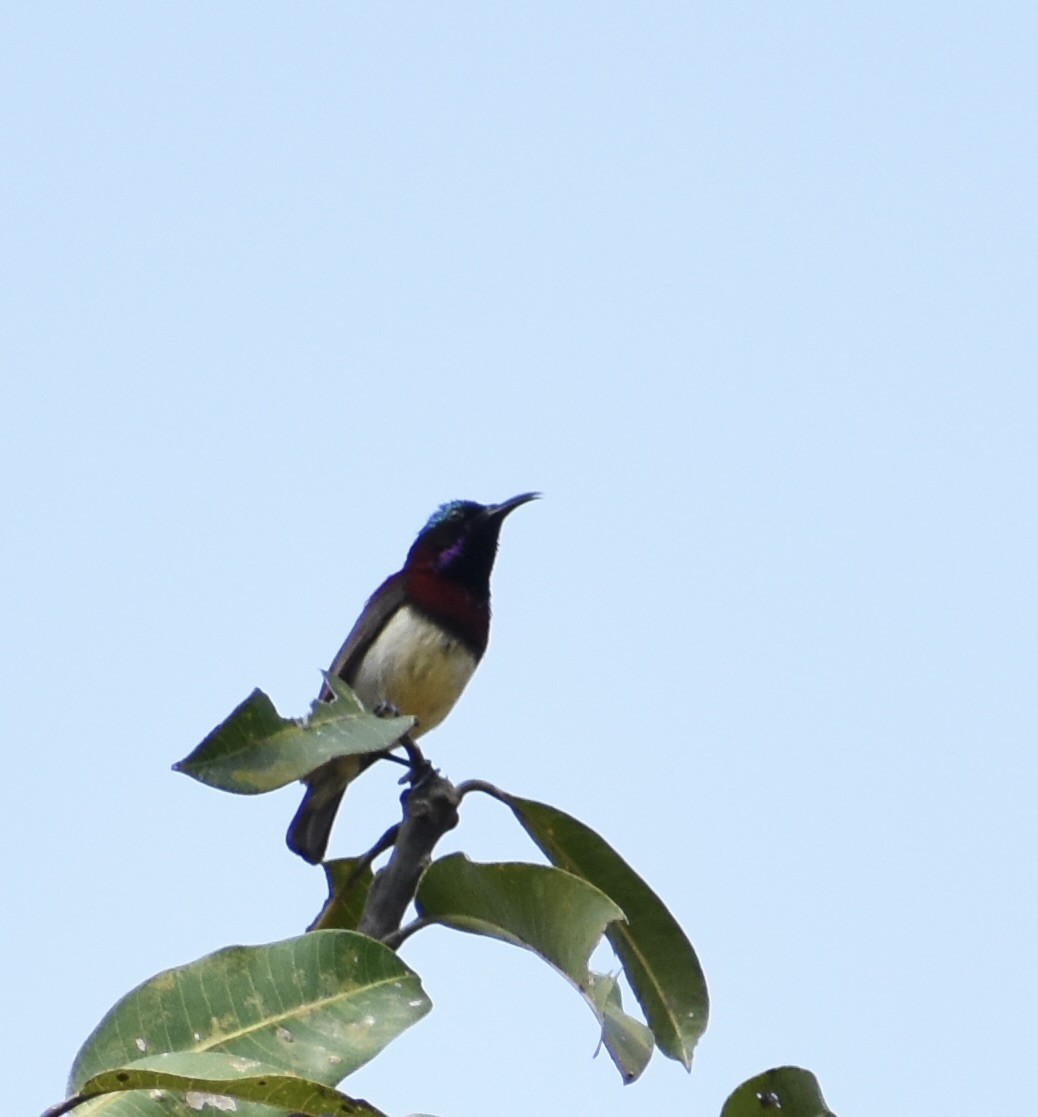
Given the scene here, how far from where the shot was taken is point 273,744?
260 centimetres

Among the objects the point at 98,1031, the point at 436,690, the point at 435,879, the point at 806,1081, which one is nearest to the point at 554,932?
the point at 435,879

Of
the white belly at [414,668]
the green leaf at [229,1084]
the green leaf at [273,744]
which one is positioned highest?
the white belly at [414,668]

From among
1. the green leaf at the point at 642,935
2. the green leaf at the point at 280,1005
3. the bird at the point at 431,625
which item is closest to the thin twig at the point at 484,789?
the green leaf at the point at 642,935

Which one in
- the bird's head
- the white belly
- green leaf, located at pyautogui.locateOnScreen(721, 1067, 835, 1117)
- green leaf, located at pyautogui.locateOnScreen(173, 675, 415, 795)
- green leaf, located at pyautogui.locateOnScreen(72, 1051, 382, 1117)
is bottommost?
green leaf, located at pyautogui.locateOnScreen(721, 1067, 835, 1117)

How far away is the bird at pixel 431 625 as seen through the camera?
6023 mm

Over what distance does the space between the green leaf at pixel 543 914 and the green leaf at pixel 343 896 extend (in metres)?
0.27

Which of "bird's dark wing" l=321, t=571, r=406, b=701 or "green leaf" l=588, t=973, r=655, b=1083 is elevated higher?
"bird's dark wing" l=321, t=571, r=406, b=701

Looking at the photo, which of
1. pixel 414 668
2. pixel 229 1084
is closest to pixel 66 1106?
pixel 229 1084

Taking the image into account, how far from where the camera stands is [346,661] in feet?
20.4

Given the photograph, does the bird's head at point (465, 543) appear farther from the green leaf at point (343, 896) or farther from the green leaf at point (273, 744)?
the green leaf at point (273, 744)

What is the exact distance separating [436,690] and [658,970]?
10.9 ft

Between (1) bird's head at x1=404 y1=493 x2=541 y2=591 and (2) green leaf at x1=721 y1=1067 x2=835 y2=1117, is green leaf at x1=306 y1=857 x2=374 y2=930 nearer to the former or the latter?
(2) green leaf at x1=721 y1=1067 x2=835 y2=1117

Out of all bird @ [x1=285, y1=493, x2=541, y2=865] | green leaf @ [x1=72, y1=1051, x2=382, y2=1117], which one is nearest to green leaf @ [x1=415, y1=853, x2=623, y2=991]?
green leaf @ [x1=72, y1=1051, x2=382, y2=1117]

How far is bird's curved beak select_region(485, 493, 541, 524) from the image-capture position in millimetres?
6383
